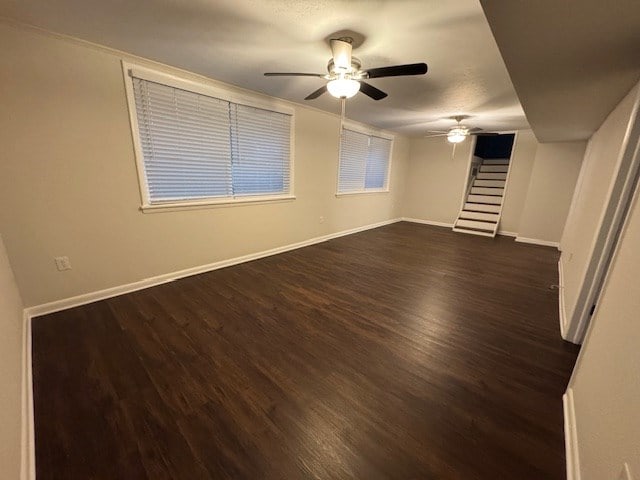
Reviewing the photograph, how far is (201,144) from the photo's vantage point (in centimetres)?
300

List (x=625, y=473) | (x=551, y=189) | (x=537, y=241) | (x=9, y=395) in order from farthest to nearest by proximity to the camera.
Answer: (x=537, y=241) < (x=551, y=189) < (x=9, y=395) < (x=625, y=473)

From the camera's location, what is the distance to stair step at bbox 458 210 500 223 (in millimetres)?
6045

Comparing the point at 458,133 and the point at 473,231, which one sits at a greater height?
the point at 458,133

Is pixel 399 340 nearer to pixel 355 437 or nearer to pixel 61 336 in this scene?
pixel 355 437

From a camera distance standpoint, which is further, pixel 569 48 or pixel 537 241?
pixel 537 241

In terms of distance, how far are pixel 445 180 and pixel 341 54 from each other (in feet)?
18.3

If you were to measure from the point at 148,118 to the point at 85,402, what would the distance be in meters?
Result: 2.47

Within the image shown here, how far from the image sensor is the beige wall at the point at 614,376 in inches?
32.7

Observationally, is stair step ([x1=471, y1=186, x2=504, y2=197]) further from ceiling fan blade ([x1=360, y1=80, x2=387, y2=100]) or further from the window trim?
ceiling fan blade ([x1=360, y1=80, x2=387, y2=100])

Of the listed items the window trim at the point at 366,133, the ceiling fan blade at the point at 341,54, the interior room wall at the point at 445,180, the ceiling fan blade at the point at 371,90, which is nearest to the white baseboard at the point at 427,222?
the interior room wall at the point at 445,180

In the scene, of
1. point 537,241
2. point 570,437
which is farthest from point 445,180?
point 570,437

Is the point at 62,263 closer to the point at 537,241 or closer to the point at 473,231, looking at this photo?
the point at 473,231

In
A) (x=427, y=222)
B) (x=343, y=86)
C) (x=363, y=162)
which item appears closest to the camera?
(x=343, y=86)

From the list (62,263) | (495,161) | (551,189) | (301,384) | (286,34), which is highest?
(286,34)
